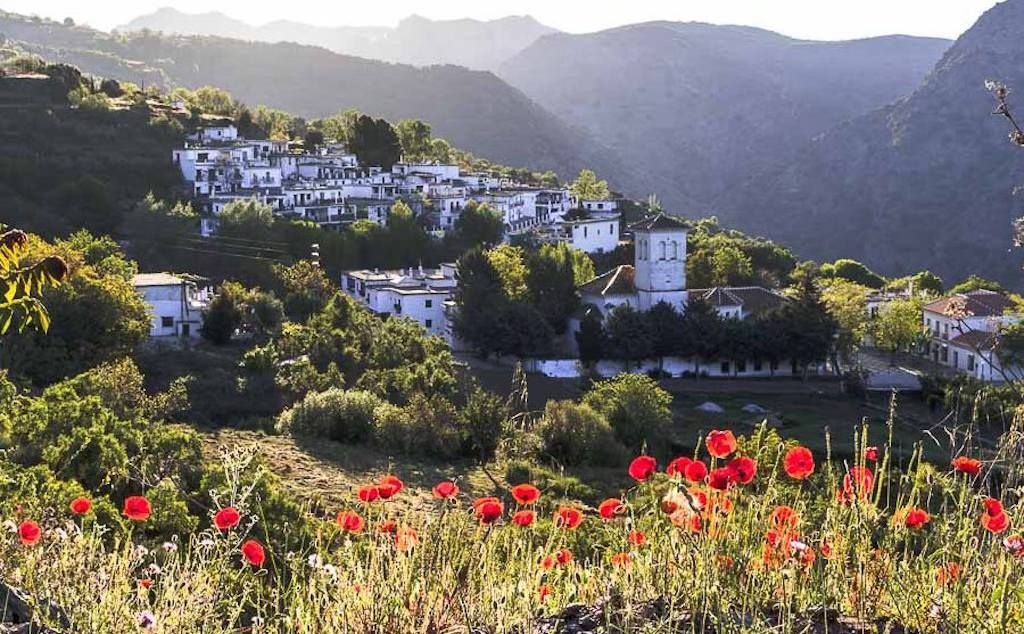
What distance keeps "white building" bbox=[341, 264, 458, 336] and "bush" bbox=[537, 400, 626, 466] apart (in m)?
12.9

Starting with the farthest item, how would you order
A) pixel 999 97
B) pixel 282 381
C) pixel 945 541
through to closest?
pixel 282 381 < pixel 999 97 < pixel 945 541

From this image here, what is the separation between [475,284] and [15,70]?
34.3m

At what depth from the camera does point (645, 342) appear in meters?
31.5

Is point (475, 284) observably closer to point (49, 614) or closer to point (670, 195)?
point (49, 614)

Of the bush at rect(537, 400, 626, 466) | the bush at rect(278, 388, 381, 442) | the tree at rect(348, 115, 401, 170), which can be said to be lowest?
the bush at rect(537, 400, 626, 466)

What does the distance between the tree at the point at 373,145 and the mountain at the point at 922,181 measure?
51.3m

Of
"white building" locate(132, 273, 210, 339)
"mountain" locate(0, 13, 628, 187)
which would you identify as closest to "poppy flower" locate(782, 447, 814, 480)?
"white building" locate(132, 273, 210, 339)


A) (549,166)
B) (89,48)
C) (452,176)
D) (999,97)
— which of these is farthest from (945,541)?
(89,48)

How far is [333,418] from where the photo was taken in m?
18.6

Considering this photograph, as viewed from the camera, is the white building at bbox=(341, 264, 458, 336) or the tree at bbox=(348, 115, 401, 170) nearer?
the white building at bbox=(341, 264, 458, 336)

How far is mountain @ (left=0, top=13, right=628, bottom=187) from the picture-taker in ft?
378

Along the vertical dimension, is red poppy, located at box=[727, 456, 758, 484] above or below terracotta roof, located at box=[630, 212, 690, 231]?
below

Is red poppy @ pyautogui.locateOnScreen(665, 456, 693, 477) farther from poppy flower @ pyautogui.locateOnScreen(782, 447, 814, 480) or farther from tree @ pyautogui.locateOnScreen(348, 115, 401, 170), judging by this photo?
tree @ pyautogui.locateOnScreen(348, 115, 401, 170)

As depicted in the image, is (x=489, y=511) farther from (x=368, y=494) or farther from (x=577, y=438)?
(x=577, y=438)
